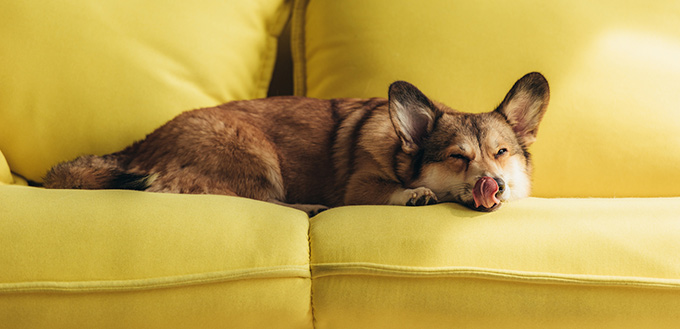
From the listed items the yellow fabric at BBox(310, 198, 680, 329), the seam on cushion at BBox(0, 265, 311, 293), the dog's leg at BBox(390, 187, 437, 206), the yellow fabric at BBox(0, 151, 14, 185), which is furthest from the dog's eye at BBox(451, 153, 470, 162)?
the yellow fabric at BBox(0, 151, 14, 185)

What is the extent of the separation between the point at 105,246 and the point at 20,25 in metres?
1.12

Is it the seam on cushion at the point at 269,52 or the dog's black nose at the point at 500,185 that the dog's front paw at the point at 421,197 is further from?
the seam on cushion at the point at 269,52

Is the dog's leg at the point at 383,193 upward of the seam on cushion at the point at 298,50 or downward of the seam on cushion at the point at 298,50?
downward

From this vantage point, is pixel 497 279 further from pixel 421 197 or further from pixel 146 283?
pixel 146 283

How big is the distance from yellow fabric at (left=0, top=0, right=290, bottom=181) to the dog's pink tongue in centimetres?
111

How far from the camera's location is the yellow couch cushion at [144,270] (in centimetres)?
111

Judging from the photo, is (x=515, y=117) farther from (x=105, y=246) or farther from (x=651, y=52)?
(x=105, y=246)

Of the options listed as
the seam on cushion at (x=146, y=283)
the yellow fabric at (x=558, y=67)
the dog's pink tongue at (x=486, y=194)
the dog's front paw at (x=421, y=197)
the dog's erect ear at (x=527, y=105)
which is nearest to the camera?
the seam on cushion at (x=146, y=283)

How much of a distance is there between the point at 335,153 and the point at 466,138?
1.58 ft

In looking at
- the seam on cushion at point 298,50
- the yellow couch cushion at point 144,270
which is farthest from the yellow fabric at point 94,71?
the yellow couch cushion at point 144,270

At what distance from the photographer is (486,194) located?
4.47ft

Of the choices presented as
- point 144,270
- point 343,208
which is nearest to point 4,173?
point 144,270

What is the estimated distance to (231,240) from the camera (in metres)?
1.19

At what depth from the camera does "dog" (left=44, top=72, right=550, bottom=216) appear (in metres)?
1.59
